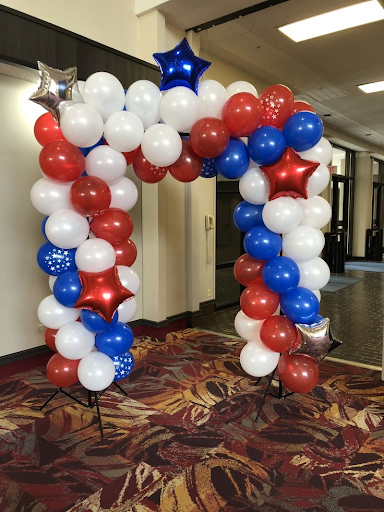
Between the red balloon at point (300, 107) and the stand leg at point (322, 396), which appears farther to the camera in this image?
the stand leg at point (322, 396)

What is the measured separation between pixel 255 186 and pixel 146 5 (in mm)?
2816

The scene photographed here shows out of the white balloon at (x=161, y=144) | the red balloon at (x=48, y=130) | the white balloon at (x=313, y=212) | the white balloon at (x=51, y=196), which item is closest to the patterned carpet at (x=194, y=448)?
the white balloon at (x=313, y=212)

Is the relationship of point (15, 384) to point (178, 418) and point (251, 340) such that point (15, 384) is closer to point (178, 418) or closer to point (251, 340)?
point (178, 418)

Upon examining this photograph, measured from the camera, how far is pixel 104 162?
266cm

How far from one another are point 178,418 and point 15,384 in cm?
147

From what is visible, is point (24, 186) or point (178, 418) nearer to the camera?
point (178, 418)

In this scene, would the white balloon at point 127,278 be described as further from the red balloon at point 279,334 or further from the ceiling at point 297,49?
the ceiling at point 297,49

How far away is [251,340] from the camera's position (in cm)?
305

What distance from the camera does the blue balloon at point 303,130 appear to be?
259 centimetres

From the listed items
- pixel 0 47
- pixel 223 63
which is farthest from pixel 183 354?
pixel 223 63

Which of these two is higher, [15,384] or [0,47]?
[0,47]

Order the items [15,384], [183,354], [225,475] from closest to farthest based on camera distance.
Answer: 1. [225,475]
2. [15,384]
3. [183,354]

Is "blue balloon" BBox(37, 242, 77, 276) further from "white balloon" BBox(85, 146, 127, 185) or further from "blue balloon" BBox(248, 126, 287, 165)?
"blue balloon" BBox(248, 126, 287, 165)

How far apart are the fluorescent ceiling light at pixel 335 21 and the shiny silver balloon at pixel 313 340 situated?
3.50 meters
